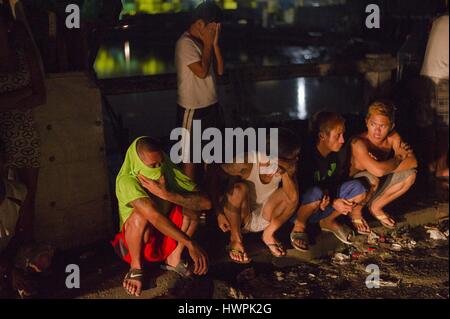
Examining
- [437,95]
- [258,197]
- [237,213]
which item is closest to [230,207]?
[237,213]

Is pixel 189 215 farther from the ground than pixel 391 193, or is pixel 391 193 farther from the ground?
pixel 189 215

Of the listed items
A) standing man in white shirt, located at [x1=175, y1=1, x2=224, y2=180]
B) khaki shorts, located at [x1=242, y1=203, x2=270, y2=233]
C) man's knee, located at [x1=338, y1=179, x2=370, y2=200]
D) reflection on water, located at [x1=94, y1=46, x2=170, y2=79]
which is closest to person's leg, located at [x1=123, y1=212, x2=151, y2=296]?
khaki shorts, located at [x1=242, y1=203, x2=270, y2=233]

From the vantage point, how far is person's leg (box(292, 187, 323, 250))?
180 inches

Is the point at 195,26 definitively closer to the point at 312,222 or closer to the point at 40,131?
the point at 40,131

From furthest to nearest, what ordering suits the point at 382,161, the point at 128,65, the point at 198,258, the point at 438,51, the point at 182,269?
the point at 128,65 < the point at 438,51 < the point at 382,161 < the point at 182,269 < the point at 198,258

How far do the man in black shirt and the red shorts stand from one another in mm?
1203

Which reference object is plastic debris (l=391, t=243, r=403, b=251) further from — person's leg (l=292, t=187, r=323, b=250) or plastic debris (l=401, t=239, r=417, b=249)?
person's leg (l=292, t=187, r=323, b=250)

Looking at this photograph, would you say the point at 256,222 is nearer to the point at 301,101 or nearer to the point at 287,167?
the point at 287,167

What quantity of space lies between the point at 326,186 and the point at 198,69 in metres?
1.68

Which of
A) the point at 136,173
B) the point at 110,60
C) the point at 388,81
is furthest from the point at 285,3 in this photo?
the point at 136,173

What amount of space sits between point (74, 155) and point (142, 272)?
1.16 meters

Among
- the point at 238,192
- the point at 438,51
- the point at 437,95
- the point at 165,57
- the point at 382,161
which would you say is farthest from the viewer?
the point at 165,57

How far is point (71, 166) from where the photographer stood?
14.0 feet
